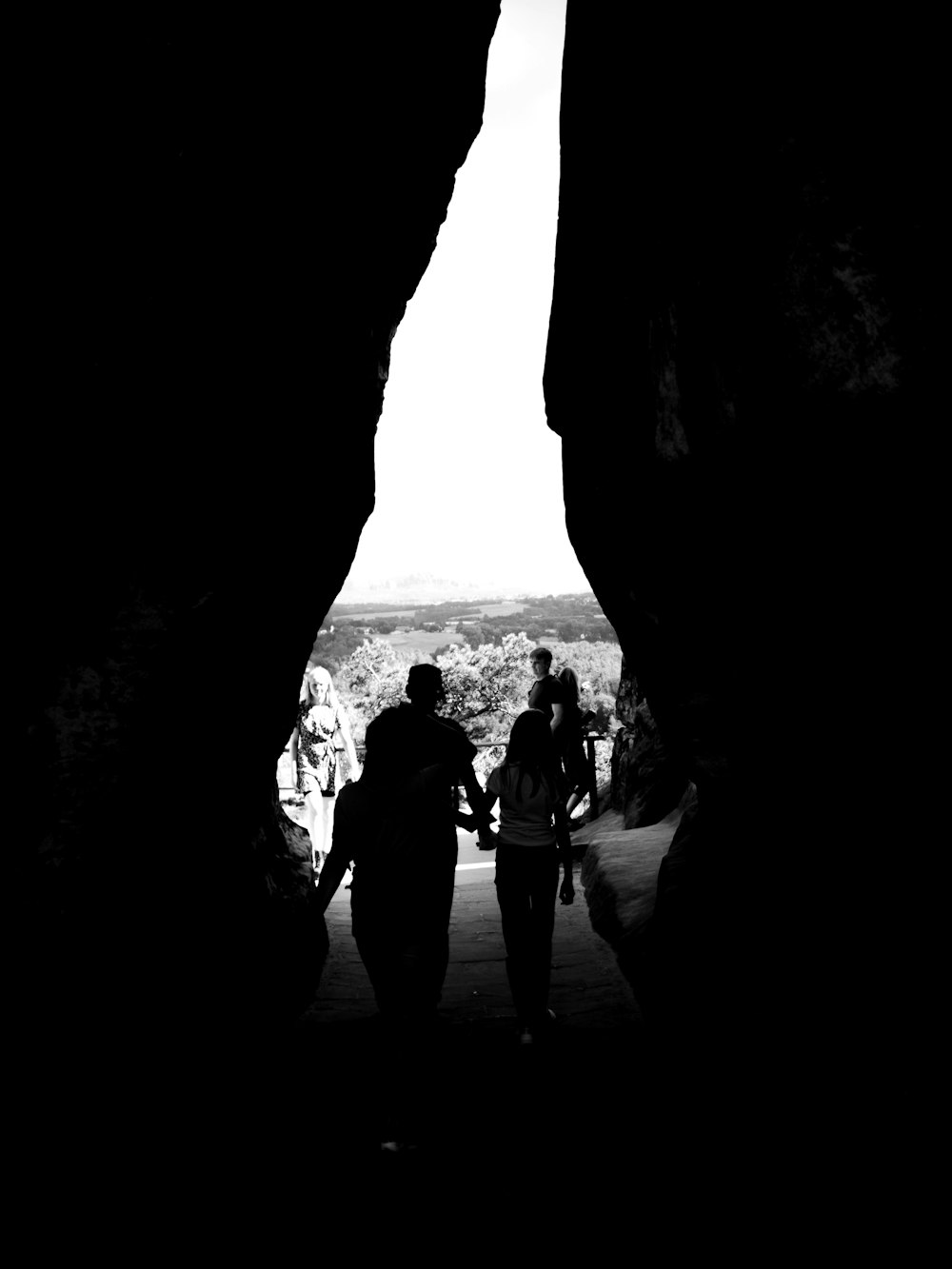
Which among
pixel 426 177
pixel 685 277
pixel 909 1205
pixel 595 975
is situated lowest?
pixel 595 975

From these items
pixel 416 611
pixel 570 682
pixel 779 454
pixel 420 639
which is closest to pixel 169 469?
pixel 779 454

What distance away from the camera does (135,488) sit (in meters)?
4.71

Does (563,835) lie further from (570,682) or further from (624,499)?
(570,682)

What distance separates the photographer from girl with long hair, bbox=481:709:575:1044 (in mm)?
4988

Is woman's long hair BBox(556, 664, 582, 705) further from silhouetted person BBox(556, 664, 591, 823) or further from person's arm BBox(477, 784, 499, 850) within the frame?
person's arm BBox(477, 784, 499, 850)

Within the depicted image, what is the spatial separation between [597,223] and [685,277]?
1.48 m

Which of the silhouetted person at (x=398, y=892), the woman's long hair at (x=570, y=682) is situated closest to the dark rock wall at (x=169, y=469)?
the silhouetted person at (x=398, y=892)

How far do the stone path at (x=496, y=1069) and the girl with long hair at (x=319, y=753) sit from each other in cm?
279

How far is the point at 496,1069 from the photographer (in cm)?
490

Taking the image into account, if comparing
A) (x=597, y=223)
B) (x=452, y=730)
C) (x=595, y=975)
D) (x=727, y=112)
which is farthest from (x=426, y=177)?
(x=595, y=975)

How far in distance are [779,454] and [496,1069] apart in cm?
354

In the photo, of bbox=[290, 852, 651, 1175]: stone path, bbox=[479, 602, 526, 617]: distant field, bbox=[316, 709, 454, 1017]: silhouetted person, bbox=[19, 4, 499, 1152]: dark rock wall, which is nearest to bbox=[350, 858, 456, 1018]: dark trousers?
bbox=[316, 709, 454, 1017]: silhouetted person

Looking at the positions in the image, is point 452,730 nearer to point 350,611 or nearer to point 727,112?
point 727,112

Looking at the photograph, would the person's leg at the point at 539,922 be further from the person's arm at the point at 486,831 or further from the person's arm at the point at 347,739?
the person's arm at the point at 347,739
